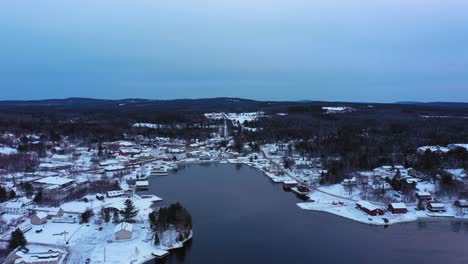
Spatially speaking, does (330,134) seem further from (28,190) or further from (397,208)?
(28,190)

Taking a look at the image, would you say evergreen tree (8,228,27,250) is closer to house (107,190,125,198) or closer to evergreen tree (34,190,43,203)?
evergreen tree (34,190,43,203)

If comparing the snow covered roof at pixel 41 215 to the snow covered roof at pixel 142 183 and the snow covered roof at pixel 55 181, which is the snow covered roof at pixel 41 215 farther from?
the snow covered roof at pixel 142 183

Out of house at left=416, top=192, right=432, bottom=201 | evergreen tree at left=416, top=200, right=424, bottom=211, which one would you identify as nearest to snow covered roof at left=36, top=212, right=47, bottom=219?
evergreen tree at left=416, top=200, right=424, bottom=211

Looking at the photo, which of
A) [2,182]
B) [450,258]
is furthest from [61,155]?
[450,258]

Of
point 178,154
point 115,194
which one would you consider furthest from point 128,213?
point 178,154

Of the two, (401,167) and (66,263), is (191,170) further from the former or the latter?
(66,263)

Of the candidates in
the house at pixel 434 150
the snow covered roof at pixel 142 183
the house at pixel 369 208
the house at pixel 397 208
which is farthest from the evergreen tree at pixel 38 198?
the house at pixel 434 150
